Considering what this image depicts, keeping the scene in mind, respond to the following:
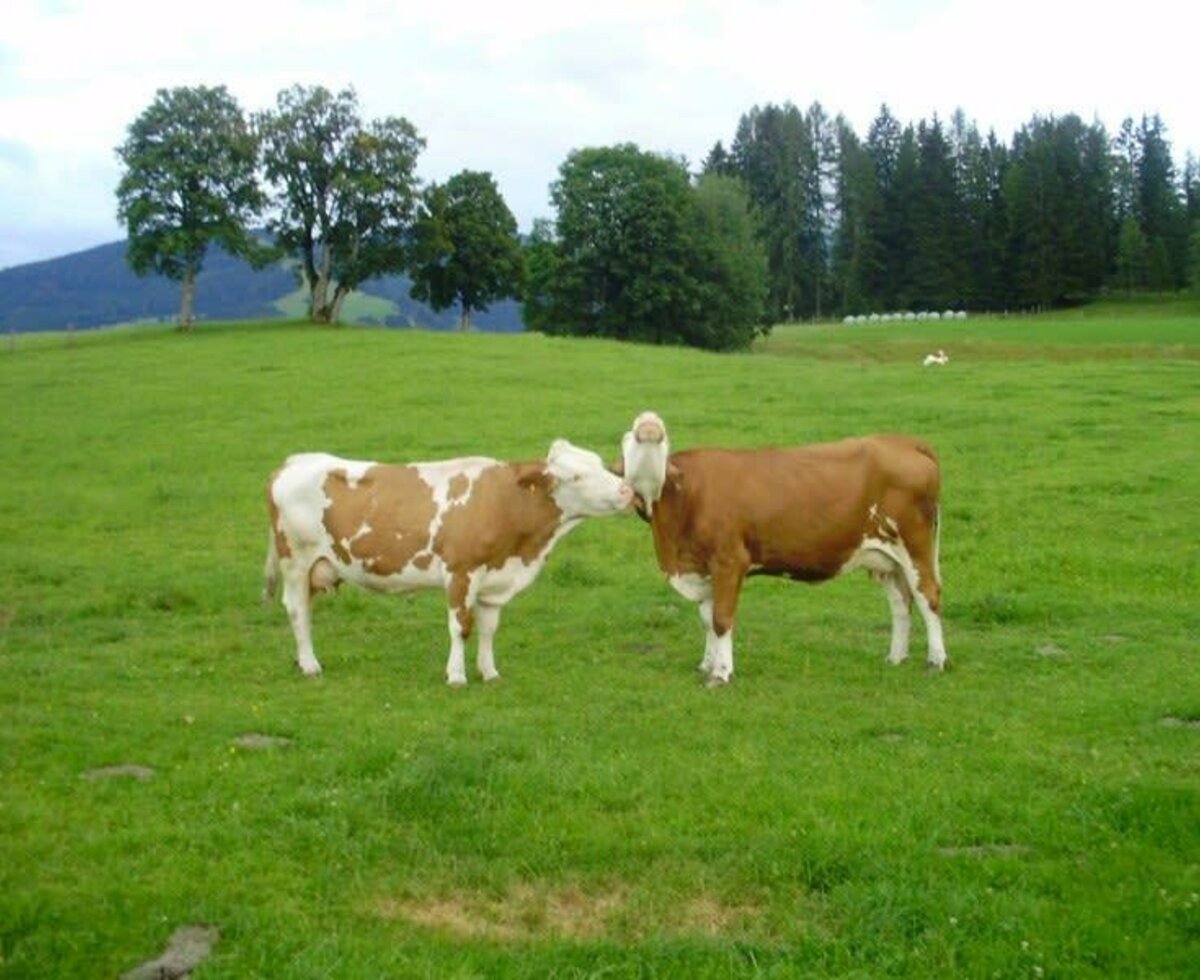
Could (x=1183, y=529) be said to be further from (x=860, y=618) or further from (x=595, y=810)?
(x=595, y=810)

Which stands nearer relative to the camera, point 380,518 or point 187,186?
point 380,518

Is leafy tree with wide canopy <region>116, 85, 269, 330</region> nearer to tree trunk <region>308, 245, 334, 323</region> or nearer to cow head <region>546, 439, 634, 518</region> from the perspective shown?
tree trunk <region>308, 245, 334, 323</region>

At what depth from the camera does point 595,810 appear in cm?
880

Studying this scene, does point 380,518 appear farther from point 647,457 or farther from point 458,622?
point 647,457

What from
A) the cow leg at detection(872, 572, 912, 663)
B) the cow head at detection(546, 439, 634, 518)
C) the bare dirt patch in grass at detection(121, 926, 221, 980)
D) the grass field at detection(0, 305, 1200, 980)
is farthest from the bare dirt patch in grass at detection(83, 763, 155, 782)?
the cow leg at detection(872, 572, 912, 663)

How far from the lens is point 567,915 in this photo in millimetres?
7500

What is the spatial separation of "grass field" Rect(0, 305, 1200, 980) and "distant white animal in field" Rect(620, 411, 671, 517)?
1.76 meters

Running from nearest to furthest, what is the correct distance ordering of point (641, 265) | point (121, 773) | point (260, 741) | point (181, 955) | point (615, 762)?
point (181, 955), point (121, 773), point (615, 762), point (260, 741), point (641, 265)

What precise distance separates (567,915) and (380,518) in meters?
6.27

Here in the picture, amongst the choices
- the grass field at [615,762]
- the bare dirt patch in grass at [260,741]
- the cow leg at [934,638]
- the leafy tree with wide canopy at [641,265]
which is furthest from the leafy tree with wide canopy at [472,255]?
the bare dirt patch in grass at [260,741]

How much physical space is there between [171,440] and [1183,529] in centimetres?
2070

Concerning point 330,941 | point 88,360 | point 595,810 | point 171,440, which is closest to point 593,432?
point 171,440

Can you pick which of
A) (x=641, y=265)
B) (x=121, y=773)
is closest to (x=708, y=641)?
(x=121, y=773)

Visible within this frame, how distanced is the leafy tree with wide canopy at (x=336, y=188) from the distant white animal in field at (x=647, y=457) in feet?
180
